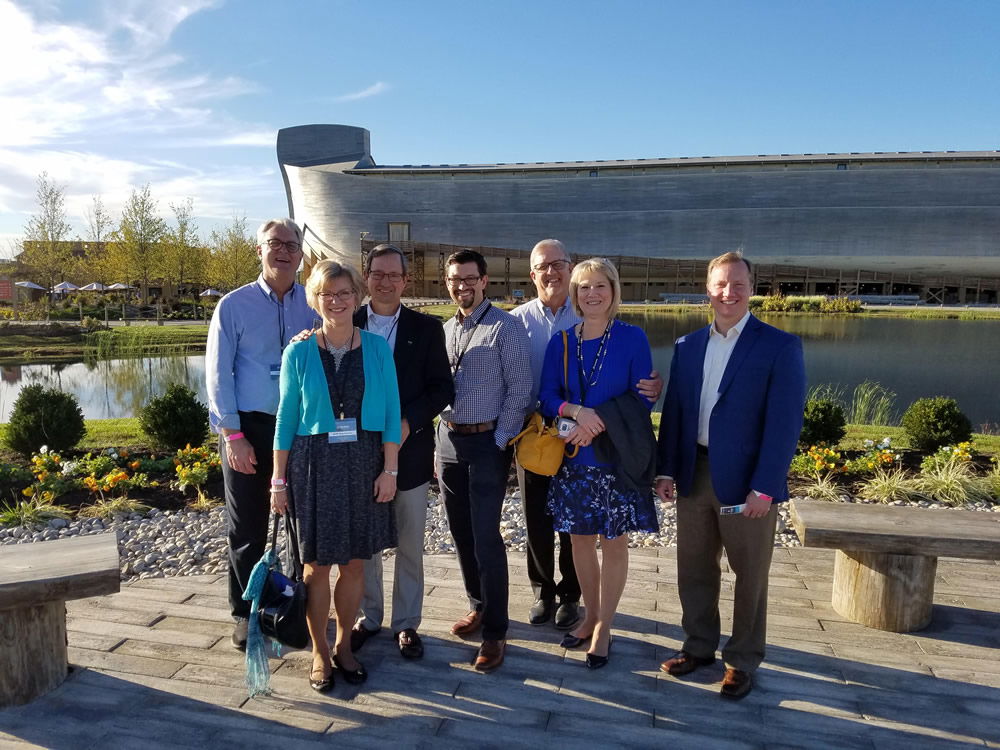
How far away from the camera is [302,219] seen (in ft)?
195

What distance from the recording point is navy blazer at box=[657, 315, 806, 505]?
297 centimetres

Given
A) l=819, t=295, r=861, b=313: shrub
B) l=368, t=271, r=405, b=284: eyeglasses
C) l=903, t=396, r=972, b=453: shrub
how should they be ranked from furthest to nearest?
l=819, t=295, r=861, b=313: shrub < l=903, t=396, r=972, b=453: shrub < l=368, t=271, r=405, b=284: eyeglasses

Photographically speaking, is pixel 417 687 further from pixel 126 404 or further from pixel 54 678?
pixel 126 404

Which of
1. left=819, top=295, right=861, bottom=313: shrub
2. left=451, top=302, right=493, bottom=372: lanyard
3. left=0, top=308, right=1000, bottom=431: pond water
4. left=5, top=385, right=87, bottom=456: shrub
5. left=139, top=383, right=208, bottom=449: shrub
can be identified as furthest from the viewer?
left=819, top=295, right=861, bottom=313: shrub

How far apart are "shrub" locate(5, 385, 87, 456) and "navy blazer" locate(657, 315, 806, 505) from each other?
24.9 ft

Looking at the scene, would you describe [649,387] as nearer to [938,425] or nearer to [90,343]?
[938,425]

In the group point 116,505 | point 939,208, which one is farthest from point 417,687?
point 939,208

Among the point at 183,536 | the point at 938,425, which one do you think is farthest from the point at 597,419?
the point at 938,425

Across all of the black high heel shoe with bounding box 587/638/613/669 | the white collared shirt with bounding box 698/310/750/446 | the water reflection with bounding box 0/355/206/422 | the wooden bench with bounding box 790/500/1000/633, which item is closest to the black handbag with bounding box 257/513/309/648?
the black high heel shoe with bounding box 587/638/613/669

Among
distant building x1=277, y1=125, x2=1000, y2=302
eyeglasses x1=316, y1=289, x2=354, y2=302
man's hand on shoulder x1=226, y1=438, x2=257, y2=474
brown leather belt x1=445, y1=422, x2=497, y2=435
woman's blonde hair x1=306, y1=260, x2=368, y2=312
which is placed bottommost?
man's hand on shoulder x1=226, y1=438, x2=257, y2=474

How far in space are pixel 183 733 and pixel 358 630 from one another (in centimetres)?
98

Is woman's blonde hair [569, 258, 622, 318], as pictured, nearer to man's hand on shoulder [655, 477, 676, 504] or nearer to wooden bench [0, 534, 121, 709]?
man's hand on shoulder [655, 477, 676, 504]

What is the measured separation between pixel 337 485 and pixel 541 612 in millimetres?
1574

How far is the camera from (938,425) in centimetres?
802
